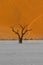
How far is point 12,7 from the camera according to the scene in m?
17.0

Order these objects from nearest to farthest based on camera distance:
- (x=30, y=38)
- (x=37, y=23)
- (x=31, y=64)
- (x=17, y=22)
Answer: (x=31, y=64) < (x=30, y=38) < (x=17, y=22) < (x=37, y=23)

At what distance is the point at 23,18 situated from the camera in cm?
1612

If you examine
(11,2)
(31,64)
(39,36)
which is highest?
(31,64)

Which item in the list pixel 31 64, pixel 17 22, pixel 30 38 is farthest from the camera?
pixel 17 22

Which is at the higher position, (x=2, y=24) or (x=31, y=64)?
(x=31, y=64)

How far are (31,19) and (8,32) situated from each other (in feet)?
6.24

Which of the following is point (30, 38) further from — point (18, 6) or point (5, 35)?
point (18, 6)

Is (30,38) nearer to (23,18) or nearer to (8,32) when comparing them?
(8,32)

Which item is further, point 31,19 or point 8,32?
point 31,19

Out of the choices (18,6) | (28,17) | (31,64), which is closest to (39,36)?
(28,17)

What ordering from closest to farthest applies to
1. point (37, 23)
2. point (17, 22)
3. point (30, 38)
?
point (30, 38)
point (17, 22)
point (37, 23)

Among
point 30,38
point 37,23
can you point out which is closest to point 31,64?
point 30,38

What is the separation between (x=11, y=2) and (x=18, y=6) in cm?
57

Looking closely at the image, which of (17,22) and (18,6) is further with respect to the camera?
(18,6)
